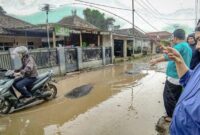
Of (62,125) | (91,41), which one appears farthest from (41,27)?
Result: (62,125)

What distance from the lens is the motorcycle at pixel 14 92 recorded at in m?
5.05

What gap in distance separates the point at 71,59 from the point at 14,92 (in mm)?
6826

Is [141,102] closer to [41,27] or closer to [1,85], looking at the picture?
[1,85]

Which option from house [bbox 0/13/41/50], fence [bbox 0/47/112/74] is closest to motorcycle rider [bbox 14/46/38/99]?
fence [bbox 0/47/112/74]

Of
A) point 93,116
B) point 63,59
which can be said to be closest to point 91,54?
point 63,59

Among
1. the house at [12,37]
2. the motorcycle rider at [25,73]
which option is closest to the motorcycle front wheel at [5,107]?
the motorcycle rider at [25,73]

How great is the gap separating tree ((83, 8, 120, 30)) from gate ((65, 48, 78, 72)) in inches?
1252

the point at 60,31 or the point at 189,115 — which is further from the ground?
the point at 60,31

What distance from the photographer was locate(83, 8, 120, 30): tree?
4366 cm

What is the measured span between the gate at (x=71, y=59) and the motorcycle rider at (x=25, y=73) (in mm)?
6024

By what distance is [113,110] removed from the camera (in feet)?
17.3

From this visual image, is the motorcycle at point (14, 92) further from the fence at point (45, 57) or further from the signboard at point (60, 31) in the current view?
the signboard at point (60, 31)

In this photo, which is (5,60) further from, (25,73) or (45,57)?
(25,73)

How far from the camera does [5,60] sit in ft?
27.1
